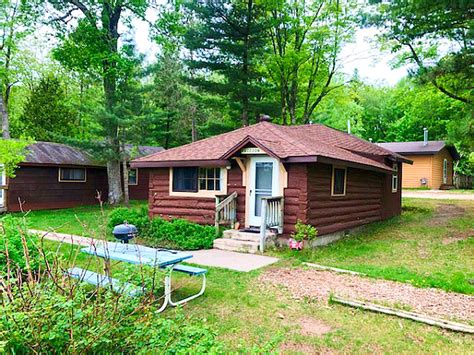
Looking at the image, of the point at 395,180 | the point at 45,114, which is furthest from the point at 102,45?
the point at 395,180

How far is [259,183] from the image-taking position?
10336mm

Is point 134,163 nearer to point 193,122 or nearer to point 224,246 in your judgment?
point 224,246

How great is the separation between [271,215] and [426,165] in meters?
22.6

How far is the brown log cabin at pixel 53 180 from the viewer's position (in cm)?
1606

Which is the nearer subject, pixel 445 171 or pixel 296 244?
pixel 296 244

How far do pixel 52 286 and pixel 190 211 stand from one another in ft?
27.5

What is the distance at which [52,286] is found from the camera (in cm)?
303

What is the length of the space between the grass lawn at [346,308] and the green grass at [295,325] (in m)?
0.01

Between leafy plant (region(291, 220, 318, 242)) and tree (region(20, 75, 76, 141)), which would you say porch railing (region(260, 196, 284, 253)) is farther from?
tree (region(20, 75, 76, 141))

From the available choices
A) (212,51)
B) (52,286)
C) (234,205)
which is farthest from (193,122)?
(52,286)

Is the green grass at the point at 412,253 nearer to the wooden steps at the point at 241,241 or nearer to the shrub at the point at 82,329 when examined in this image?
the wooden steps at the point at 241,241

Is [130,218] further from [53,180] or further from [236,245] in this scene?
[53,180]

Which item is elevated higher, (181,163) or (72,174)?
(181,163)

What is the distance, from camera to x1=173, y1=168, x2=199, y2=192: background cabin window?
11.5m
